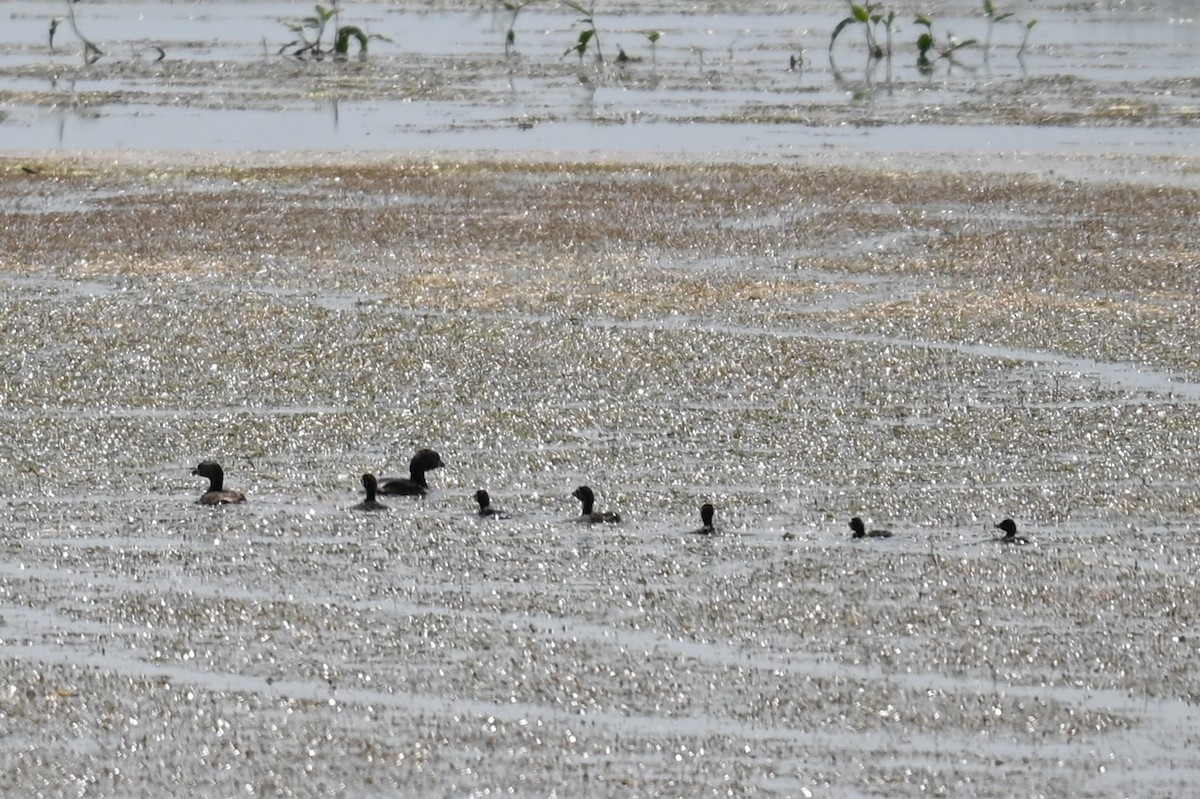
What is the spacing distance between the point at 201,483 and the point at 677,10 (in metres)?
31.7

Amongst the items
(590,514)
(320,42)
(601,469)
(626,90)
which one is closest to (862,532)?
(590,514)

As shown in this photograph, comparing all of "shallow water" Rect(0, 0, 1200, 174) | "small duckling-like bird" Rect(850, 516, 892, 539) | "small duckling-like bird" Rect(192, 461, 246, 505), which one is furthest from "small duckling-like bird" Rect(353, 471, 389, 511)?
"shallow water" Rect(0, 0, 1200, 174)

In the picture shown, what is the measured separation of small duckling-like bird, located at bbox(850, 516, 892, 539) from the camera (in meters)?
8.02

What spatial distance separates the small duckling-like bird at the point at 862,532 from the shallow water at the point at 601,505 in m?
0.08

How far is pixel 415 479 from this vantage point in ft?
28.4

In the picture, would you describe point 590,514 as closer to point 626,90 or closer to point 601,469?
point 601,469

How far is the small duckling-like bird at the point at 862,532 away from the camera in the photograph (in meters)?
8.02

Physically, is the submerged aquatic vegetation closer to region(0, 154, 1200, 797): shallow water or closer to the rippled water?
the rippled water

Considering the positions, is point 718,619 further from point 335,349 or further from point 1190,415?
Answer: point 335,349

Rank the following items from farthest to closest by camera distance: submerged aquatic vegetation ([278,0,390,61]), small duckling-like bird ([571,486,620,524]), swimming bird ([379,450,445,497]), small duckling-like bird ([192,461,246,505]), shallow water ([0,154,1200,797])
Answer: submerged aquatic vegetation ([278,0,390,61])
swimming bird ([379,450,445,497])
small duckling-like bird ([192,461,246,505])
small duckling-like bird ([571,486,620,524])
shallow water ([0,154,1200,797])

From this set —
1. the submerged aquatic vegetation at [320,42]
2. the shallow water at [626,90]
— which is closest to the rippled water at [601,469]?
the shallow water at [626,90]

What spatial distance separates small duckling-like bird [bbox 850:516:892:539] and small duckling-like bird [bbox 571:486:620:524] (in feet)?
3.02

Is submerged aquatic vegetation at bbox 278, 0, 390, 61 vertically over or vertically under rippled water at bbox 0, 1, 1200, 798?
over

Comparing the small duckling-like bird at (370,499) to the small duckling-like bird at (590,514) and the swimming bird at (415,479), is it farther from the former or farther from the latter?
the small duckling-like bird at (590,514)
